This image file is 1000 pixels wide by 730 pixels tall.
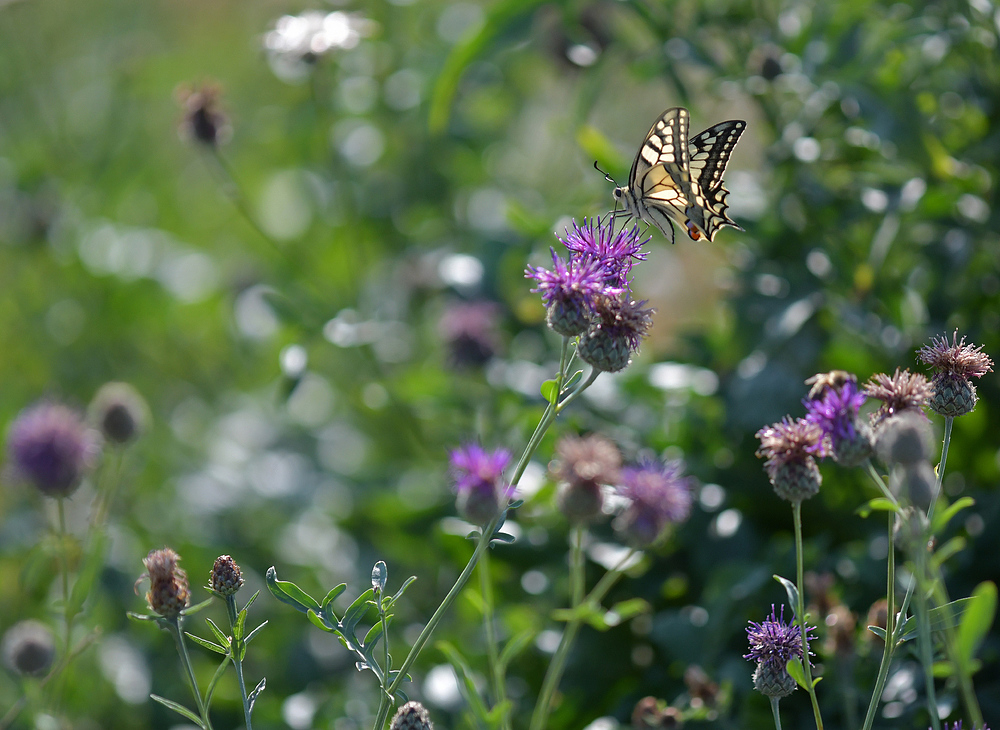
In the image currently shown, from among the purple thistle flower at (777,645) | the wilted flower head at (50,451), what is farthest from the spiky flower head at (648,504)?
the wilted flower head at (50,451)

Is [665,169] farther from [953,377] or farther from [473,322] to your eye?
[473,322]

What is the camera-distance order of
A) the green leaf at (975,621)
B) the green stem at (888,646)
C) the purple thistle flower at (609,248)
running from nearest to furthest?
1. the green leaf at (975,621)
2. the green stem at (888,646)
3. the purple thistle flower at (609,248)

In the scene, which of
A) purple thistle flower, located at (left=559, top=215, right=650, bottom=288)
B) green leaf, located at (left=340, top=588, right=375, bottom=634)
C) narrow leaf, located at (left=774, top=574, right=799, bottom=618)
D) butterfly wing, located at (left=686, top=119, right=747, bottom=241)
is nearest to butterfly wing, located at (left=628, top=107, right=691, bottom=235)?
butterfly wing, located at (left=686, top=119, right=747, bottom=241)

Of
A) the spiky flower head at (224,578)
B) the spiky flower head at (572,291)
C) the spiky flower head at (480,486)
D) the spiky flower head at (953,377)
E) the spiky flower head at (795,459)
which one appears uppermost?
the spiky flower head at (572,291)

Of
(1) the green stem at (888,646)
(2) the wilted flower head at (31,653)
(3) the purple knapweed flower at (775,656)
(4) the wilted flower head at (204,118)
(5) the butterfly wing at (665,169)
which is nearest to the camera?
(1) the green stem at (888,646)

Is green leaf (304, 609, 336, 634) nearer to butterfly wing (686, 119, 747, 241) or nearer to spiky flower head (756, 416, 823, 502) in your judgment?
spiky flower head (756, 416, 823, 502)

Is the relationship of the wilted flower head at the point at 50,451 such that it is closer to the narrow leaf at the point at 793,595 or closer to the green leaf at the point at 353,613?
the green leaf at the point at 353,613

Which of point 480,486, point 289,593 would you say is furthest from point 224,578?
point 480,486
